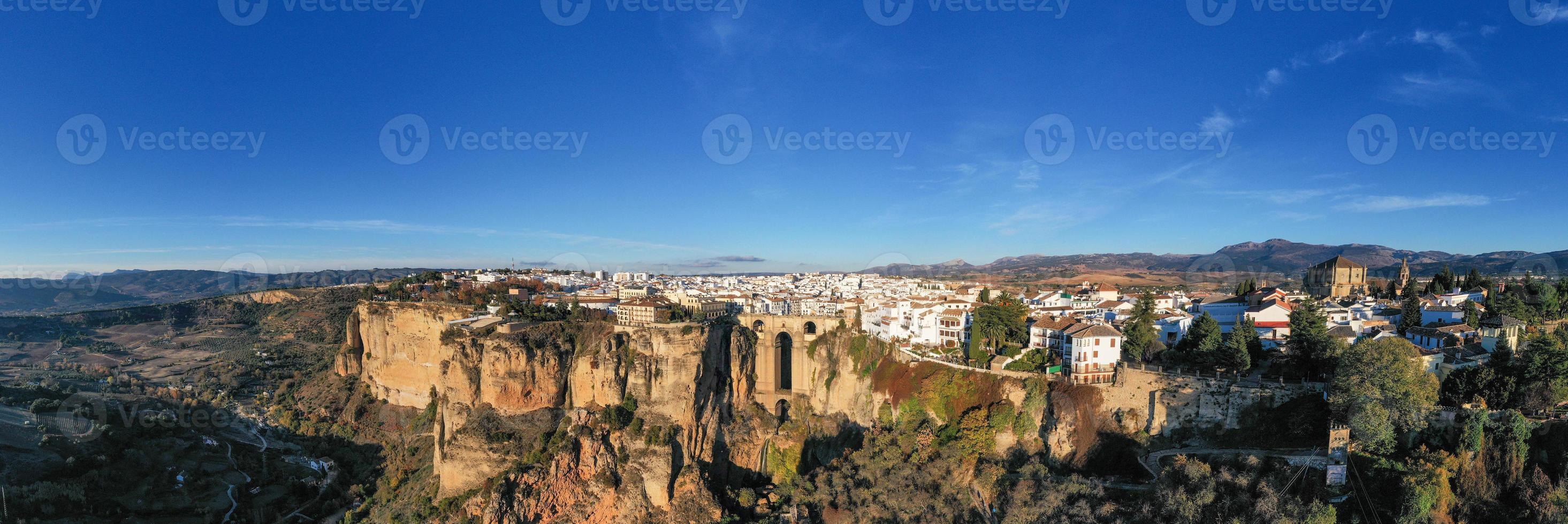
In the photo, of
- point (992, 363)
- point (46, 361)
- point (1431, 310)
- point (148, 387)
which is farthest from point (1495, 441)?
point (46, 361)

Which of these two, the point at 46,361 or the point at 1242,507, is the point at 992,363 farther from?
the point at 46,361

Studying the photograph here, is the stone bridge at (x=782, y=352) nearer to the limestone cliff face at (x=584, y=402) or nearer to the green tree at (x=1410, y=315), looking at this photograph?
the limestone cliff face at (x=584, y=402)

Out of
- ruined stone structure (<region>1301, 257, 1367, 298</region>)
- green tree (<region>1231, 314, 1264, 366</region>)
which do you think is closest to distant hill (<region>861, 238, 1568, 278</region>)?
ruined stone structure (<region>1301, 257, 1367, 298</region>)

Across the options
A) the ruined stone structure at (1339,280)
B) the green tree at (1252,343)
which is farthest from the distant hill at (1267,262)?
the green tree at (1252,343)

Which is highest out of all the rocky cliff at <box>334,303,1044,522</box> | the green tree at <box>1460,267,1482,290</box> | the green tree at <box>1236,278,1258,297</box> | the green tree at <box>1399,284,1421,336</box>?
the green tree at <box>1460,267,1482,290</box>

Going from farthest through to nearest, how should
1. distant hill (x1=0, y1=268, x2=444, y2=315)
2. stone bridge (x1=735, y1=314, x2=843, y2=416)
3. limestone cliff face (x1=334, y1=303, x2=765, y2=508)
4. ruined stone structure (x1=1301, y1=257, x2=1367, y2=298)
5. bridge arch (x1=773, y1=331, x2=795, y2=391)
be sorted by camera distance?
distant hill (x1=0, y1=268, x2=444, y2=315) → ruined stone structure (x1=1301, y1=257, x2=1367, y2=298) → bridge arch (x1=773, y1=331, x2=795, y2=391) → stone bridge (x1=735, y1=314, x2=843, y2=416) → limestone cliff face (x1=334, y1=303, x2=765, y2=508)

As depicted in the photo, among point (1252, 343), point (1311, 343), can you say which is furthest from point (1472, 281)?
point (1311, 343)

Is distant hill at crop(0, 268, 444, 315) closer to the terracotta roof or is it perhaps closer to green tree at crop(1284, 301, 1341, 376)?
the terracotta roof
